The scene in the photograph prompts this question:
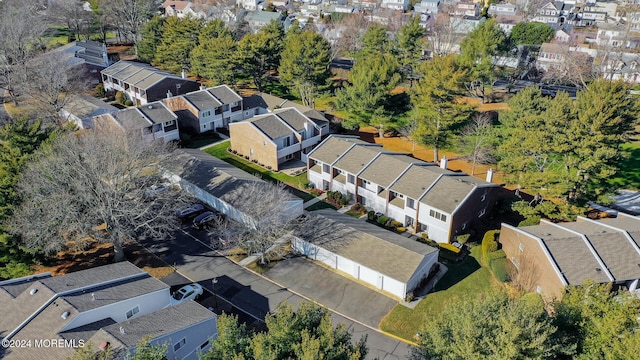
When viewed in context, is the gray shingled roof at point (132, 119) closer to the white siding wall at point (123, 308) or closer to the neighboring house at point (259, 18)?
the white siding wall at point (123, 308)

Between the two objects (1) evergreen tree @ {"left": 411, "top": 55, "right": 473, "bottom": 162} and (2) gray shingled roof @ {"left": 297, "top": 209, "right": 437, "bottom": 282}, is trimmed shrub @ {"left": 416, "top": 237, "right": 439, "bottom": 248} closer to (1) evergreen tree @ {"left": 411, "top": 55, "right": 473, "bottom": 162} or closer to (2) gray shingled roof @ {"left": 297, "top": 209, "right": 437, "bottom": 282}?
(2) gray shingled roof @ {"left": 297, "top": 209, "right": 437, "bottom": 282}

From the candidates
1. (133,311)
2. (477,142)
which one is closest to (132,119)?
(133,311)

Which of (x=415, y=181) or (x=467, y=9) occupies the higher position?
(x=467, y=9)

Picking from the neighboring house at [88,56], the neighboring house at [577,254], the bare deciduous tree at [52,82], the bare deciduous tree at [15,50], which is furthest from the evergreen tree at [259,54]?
the neighboring house at [577,254]

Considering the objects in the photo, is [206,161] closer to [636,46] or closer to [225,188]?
[225,188]

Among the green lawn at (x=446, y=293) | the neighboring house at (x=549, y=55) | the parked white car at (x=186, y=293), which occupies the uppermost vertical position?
the neighboring house at (x=549, y=55)

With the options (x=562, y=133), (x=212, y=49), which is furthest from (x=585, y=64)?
(x=212, y=49)

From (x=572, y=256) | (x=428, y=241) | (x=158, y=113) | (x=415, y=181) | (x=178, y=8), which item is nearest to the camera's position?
(x=572, y=256)

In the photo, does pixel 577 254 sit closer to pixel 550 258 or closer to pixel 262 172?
pixel 550 258
